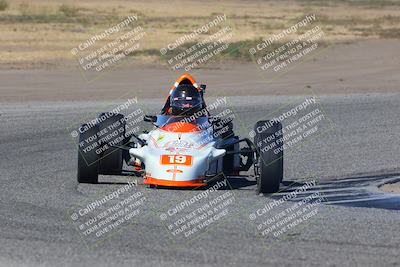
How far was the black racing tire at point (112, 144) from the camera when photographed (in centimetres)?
1783

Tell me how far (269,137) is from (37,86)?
18.7 meters

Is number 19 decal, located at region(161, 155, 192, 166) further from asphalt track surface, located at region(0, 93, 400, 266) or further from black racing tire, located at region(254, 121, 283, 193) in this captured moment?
black racing tire, located at region(254, 121, 283, 193)

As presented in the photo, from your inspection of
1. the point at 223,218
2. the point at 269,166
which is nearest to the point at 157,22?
the point at 269,166

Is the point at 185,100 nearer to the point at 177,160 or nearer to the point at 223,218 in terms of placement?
the point at 177,160

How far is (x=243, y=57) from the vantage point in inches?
1693

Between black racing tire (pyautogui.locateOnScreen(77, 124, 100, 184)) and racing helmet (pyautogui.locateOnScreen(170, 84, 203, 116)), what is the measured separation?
4.88 ft

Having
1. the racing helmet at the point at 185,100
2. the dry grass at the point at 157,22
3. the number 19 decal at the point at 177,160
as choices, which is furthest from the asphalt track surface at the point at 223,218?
the dry grass at the point at 157,22

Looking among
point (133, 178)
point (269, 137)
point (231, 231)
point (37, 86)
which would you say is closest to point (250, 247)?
point (231, 231)

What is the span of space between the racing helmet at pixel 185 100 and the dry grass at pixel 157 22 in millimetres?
21967

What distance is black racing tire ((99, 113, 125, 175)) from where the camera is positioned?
58.5 ft

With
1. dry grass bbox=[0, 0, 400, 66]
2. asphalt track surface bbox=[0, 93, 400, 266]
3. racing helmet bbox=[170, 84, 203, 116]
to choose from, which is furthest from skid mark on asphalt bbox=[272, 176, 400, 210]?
dry grass bbox=[0, 0, 400, 66]

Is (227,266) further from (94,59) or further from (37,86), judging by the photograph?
(94,59)

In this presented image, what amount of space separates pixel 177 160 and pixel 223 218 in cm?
256

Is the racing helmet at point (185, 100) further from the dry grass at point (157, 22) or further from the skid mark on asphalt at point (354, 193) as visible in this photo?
the dry grass at point (157, 22)
